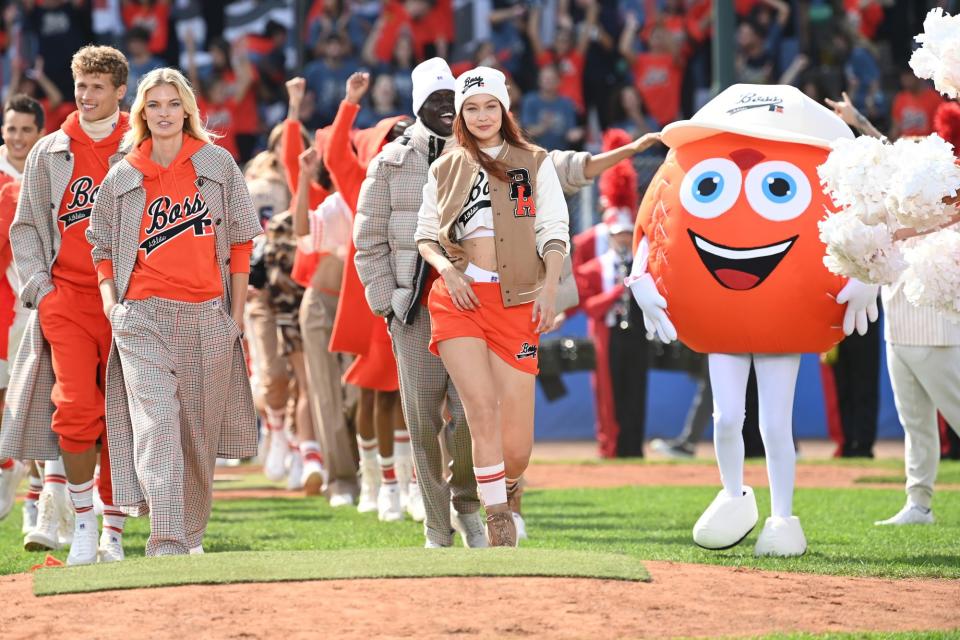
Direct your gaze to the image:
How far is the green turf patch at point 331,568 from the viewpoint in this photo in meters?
5.92

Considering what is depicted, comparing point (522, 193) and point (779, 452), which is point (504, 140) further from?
point (779, 452)

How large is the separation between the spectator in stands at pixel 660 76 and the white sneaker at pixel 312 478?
24.3 ft

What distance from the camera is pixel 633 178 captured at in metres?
13.8

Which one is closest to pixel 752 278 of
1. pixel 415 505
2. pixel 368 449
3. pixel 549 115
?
pixel 415 505

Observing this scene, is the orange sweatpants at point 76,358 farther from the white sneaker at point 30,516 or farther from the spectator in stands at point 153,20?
the spectator in stands at point 153,20

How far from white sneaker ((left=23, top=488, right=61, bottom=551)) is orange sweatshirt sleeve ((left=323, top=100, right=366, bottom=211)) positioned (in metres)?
2.36

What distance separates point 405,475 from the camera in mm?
9922

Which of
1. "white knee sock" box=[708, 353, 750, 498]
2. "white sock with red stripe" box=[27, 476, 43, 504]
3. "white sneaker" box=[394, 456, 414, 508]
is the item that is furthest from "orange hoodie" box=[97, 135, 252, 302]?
"white sneaker" box=[394, 456, 414, 508]

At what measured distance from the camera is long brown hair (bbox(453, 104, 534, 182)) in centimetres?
696

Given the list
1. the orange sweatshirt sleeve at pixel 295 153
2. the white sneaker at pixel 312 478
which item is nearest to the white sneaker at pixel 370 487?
the white sneaker at pixel 312 478

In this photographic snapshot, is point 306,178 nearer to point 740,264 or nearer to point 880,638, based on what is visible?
point 740,264

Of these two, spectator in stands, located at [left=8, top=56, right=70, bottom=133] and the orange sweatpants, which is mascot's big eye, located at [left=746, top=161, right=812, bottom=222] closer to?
the orange sweatpants

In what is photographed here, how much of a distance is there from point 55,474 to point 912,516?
14.9ft

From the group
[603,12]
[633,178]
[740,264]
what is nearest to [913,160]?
[740,264]
